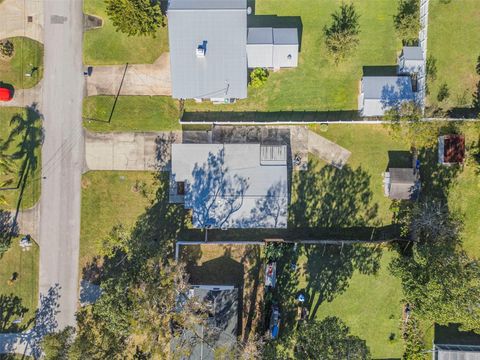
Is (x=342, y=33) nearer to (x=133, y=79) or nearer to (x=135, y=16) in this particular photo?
(x=135, y=16)

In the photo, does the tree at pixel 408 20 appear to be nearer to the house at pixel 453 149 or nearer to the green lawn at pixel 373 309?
the house at pixel 453 149

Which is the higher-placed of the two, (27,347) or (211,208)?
(211,208)

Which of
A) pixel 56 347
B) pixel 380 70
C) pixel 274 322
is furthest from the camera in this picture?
pixel 380 70

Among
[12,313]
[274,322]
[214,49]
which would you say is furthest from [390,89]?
[12,313]

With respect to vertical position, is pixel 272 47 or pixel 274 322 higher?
pixel 272 47

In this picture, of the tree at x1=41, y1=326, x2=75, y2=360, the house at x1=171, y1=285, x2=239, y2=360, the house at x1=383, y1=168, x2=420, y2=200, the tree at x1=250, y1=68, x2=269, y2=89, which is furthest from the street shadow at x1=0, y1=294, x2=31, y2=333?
the house at x1=383, y1=168, x2=420, y2=200

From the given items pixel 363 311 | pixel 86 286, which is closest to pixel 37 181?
pixel 86 286

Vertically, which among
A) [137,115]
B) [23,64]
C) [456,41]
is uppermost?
[456,41]

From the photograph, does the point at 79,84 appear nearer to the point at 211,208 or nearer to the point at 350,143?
the point at 211,208
